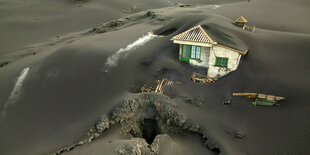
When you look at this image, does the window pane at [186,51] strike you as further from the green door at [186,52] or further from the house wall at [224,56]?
the house wall at [224,56]

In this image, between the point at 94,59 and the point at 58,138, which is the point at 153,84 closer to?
the point at 94,59

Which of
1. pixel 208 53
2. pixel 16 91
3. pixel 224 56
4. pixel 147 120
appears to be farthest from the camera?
pixel 208 53

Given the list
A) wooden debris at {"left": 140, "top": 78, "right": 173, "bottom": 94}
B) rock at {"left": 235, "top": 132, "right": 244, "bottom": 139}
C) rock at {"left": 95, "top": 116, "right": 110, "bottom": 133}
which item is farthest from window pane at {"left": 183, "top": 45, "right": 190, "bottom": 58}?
rock at {"left": 95, "top": 116, "right": 110, "bottom": 133}

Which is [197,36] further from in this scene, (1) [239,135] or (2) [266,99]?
(1) [239,135]

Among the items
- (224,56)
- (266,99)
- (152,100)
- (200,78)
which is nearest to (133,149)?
(152,100)

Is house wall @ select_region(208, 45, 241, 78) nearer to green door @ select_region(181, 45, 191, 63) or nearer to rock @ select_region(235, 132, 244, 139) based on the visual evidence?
green door @ select_region(181, 45, 191, 63)
